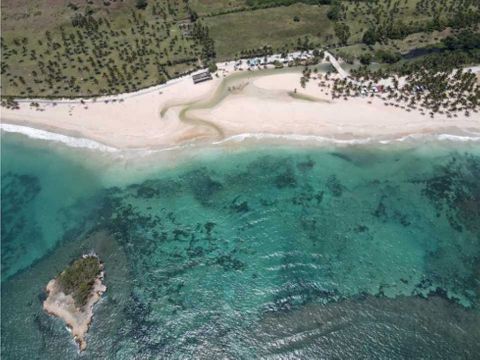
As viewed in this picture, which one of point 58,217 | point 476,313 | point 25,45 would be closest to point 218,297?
point 58,217

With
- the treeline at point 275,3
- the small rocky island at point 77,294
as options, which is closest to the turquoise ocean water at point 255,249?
the small rocky island at point 77,294

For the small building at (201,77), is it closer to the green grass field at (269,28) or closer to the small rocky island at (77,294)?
the green grass field at (269,28)

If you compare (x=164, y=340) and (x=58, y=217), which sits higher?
(x=58, y=217)

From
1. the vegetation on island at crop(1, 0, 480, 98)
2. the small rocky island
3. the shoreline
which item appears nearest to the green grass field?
the vegetation on island at crop(1, 0, 480, 98)

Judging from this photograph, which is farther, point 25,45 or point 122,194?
point 25,45

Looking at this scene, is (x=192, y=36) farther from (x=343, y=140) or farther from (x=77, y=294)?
(x=77, y=294)

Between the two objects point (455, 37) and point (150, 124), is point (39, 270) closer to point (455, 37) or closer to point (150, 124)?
point (150, 124)

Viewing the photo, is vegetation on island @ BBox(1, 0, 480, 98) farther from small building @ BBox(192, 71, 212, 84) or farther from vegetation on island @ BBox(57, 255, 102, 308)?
vegetation on island @ BBox(57, 255, 102, 308)
